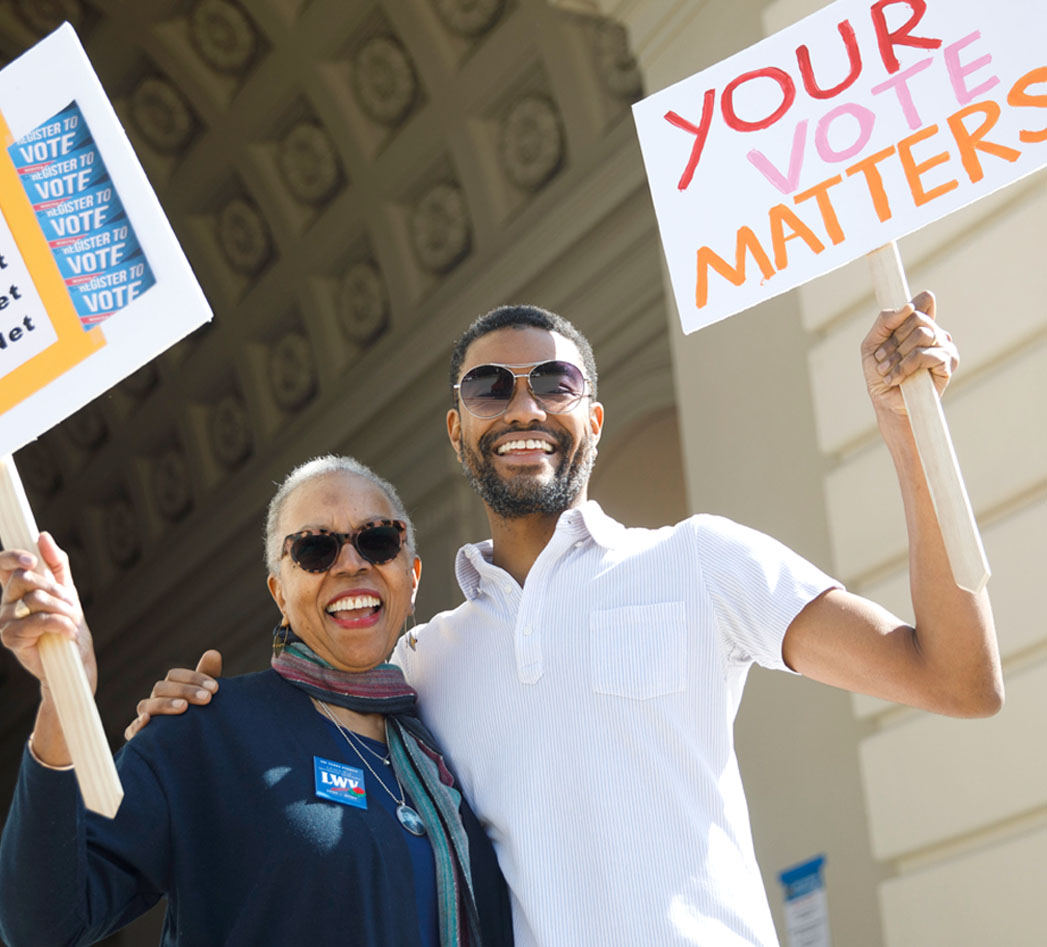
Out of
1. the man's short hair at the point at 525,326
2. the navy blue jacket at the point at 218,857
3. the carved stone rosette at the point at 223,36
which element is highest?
the carved stone rosette at the point at 223,36

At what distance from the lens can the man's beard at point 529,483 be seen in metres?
3.43

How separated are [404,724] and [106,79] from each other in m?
8.82

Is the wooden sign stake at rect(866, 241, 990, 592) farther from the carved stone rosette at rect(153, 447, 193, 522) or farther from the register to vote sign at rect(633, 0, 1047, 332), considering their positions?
the carved stone rosette at rect(153, 447, 193, 522)

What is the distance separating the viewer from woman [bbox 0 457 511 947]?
8.59 ft

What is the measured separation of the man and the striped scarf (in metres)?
0.08

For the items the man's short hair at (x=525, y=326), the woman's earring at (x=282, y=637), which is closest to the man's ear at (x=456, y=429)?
the man's short hair at (x=525, y=326)

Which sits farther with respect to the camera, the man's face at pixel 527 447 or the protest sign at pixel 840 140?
the man's face at pixel 527 447

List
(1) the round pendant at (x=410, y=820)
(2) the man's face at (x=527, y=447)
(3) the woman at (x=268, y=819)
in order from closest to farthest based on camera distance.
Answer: (3) the woman at (x=268, y=819) < (1) the round pendant at (x=410, y=820) < (2) the man's face at (x=527, y=447)

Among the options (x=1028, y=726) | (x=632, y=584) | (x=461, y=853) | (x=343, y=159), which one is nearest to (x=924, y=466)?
(x=632, y=584)

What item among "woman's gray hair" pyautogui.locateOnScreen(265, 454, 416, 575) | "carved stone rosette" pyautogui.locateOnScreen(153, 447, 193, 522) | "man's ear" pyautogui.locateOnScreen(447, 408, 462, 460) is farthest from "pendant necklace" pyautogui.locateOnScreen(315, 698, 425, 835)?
"carved stone rosette" pyautogui.locateOnScreen(153, 447, 193, 522)

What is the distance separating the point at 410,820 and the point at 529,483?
757 millimetres

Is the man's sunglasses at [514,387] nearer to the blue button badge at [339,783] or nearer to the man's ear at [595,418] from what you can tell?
the man's ear at [595,418]

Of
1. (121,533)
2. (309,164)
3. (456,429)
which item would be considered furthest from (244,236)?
(456,429)

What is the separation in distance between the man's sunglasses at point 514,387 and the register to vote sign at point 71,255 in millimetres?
864
